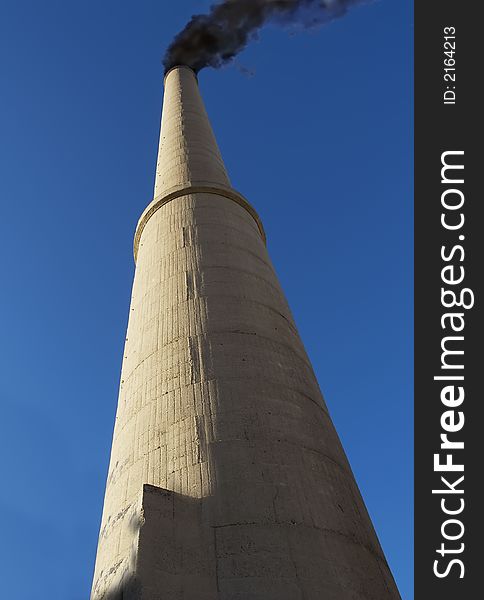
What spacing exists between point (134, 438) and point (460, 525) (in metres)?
3.41

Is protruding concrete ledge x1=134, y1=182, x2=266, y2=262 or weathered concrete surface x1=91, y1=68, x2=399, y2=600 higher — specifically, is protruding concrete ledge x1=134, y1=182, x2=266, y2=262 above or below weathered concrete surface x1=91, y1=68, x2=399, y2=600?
above

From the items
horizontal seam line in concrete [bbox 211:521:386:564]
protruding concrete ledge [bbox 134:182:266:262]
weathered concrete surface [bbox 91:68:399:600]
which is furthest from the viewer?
protruding concrete ledge [bbox 134:182:266:262]

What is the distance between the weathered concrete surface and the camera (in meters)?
5.11

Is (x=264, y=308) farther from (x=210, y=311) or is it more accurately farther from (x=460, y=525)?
(x=460, y=525)

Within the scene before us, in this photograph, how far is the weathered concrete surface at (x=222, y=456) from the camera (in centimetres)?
511

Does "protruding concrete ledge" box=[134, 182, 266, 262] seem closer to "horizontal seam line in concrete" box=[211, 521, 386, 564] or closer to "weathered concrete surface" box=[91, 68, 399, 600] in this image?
"weathered concrete surface" box=[91, 68, 399, 600]

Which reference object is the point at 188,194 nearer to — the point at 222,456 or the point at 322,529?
the point at 222,456

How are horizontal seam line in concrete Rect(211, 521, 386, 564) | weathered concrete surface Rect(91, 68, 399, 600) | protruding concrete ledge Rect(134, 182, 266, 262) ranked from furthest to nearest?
protruding concrete ledge Rect(134, 182, 266, 262), horizontal seam line in concrete Rect(211, 521, 386, 564), weathered concrete surface Rect(91, 68, 399, 600)

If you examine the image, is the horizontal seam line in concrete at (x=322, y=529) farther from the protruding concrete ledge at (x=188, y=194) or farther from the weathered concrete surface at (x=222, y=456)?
the protruding concrete ledge at (x=188, y=194)

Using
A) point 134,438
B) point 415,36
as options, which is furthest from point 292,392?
point 415,36

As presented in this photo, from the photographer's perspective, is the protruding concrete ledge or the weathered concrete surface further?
the protruding concrete ledge

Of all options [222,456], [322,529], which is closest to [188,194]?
[222,456]

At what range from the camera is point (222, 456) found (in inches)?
233

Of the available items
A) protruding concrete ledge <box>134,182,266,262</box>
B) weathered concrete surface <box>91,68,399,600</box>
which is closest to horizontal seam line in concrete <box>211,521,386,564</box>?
weathered concrete surface <box>91,68,399,600</box>
